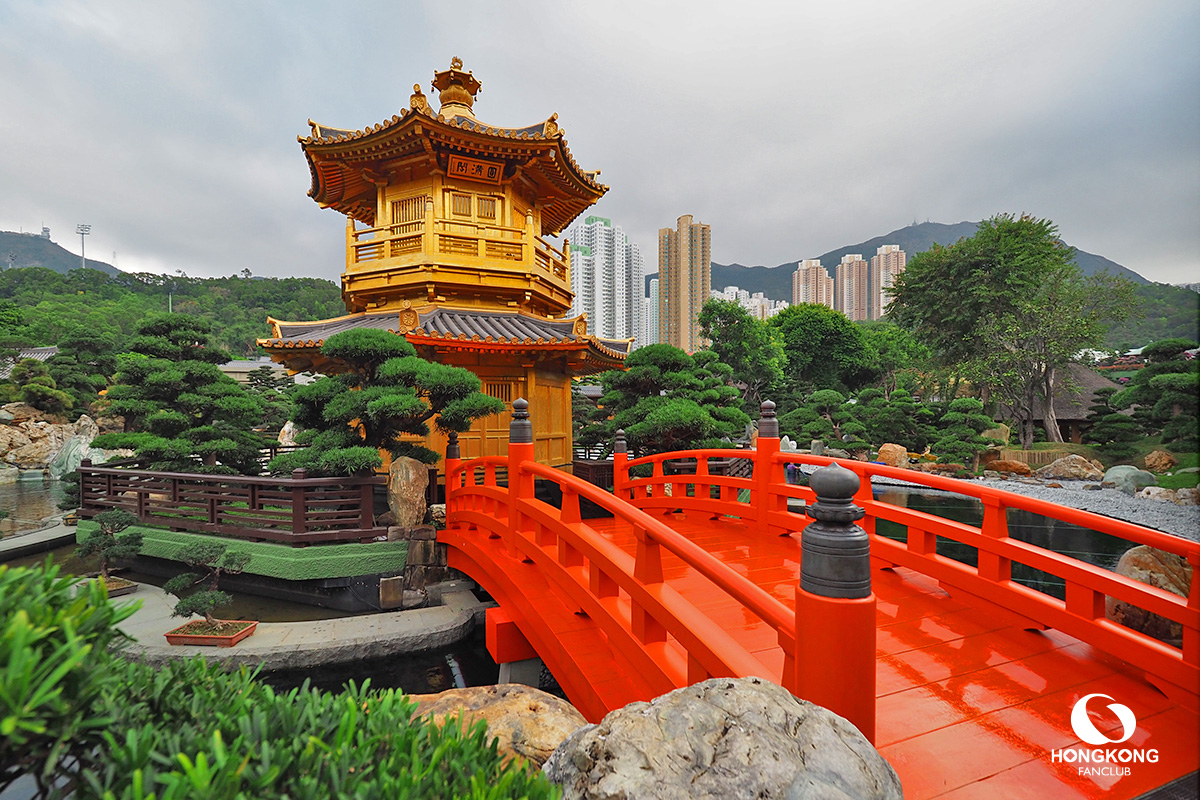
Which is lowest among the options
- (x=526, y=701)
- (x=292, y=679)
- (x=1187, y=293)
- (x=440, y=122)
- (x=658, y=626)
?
(x=292, y=679)

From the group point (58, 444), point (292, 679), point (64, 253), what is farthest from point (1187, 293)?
point (64, 253)

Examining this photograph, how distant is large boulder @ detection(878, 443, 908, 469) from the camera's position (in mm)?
17984

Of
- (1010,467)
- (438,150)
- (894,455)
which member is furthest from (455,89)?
(1010,467)

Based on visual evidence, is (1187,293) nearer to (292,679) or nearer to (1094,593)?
(1094,593)

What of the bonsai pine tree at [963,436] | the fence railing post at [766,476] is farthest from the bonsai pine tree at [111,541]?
the bonsai pine tree at [963,436]

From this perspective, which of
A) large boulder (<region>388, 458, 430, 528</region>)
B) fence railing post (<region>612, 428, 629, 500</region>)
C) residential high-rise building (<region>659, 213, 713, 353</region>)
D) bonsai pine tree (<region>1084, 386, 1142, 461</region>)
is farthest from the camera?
residential high-rise building (<region>659, 213, 713, 353</region>)

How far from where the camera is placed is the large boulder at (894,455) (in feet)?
59.0

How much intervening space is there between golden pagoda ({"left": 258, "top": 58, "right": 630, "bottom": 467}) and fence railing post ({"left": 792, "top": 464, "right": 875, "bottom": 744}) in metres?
6.90

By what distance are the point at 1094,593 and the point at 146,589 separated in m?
9.88

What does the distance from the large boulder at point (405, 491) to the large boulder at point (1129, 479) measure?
18.2 metres

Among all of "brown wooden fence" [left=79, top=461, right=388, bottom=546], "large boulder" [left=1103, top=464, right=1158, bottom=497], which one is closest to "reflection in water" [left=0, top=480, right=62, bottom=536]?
"brown wooden fence" [left=79, top=461, right=388, bottom=546]

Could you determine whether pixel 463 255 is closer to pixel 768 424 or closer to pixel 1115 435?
pixel 768 424

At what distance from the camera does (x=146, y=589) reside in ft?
21.8

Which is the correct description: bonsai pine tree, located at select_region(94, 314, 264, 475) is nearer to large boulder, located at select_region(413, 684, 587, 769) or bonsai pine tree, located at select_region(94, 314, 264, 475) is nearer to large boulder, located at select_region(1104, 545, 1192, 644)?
large boulder, located at select_region(413, 684, 587, 769)
